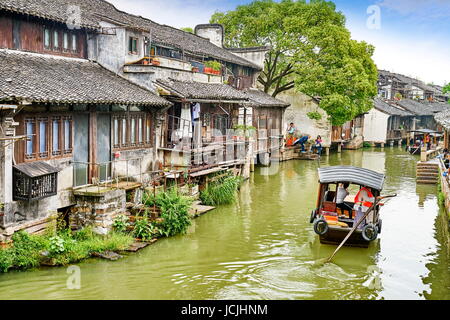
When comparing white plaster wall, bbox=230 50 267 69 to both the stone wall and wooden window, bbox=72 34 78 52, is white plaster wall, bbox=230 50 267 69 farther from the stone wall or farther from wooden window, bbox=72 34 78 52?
the stone wall

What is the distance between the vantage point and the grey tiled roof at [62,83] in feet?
41.5

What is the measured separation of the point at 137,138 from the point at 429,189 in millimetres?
16472

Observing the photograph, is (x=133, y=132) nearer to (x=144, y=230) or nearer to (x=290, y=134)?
(x=144, y=230)

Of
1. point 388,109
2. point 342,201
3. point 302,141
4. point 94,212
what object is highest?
point 388,109

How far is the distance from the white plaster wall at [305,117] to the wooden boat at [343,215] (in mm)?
22683

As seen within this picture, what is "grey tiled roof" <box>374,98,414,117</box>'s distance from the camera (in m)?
48.5

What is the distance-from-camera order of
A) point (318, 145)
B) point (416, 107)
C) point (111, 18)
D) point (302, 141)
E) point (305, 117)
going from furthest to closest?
point (416, 107), point (305, 117), point (318, 145), point (302, 141), point (111, 18)

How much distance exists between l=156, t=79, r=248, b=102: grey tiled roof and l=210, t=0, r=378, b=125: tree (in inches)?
503

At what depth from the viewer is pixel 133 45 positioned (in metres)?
18.9

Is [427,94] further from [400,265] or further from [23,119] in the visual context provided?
[23,119]

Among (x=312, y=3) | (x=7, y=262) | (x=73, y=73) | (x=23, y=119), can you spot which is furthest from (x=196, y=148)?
(x=312, y=3)

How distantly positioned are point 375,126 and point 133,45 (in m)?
35.3

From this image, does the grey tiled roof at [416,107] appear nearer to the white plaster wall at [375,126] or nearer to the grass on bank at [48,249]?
the white plaster wall at [375,126]

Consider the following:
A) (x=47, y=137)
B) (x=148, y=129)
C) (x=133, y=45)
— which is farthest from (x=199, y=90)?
(x=47, y=137)
